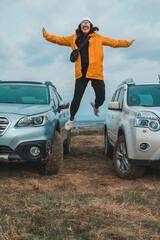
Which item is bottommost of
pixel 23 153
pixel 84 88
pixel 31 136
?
pixel 23 153

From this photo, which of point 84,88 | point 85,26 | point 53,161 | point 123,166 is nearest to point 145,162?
point 123,166

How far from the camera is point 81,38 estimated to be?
549cm

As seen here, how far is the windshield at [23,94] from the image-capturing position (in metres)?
5.54

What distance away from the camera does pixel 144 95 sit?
5.78m

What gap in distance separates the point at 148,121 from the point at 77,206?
1.82 metres

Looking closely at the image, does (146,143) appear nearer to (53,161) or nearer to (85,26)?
(53,161)

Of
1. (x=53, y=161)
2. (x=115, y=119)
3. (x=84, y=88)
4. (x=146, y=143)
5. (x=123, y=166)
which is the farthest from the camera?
(x=115, y=119)

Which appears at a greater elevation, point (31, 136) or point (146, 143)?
point (31, 136)

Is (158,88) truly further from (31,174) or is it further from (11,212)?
(11,212)

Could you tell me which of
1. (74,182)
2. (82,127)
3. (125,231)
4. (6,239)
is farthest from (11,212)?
(82,127)

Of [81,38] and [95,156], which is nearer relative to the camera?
[81,38]

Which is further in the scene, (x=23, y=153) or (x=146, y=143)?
(x=23, y=153)

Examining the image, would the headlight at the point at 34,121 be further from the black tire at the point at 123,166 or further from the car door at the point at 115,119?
the car door at the point at 115,119

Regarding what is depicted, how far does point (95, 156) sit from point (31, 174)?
3.03 m
